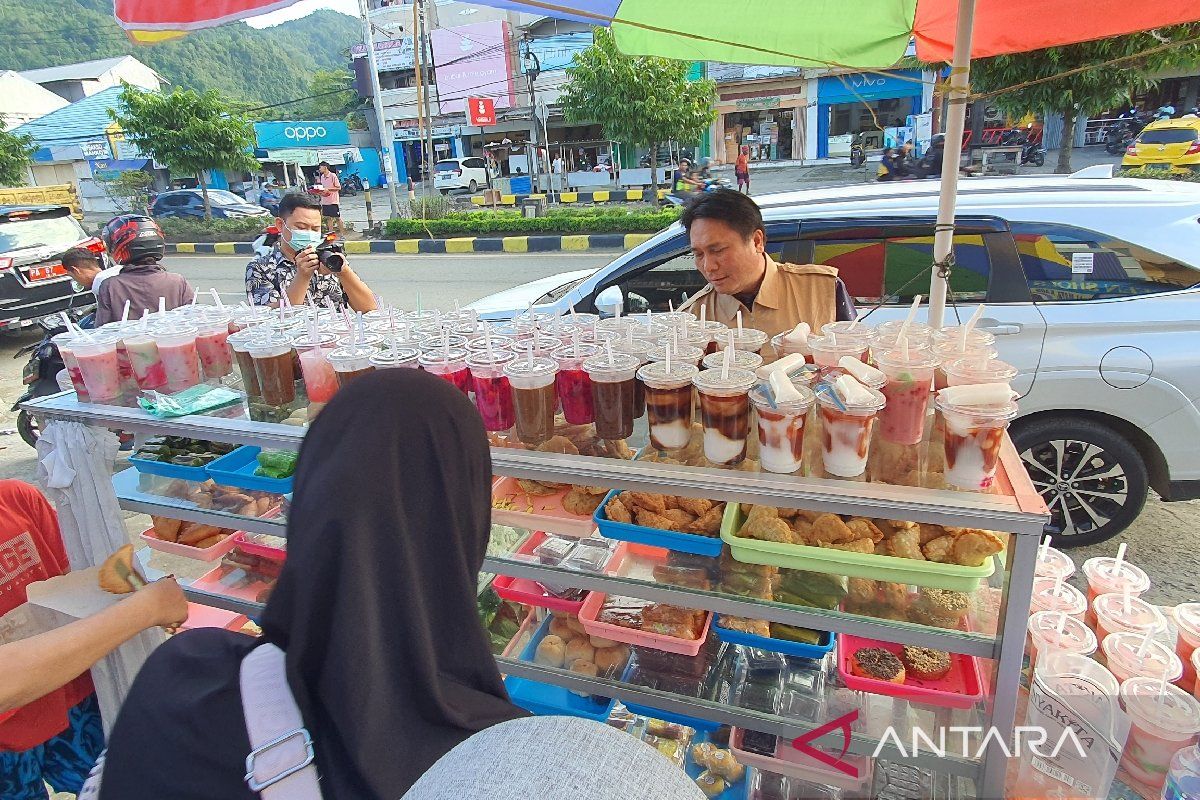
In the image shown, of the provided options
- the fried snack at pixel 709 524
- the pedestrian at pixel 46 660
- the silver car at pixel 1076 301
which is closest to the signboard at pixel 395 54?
the silver car at pixel 1076 301

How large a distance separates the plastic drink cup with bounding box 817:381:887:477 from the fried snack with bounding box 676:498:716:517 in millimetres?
381

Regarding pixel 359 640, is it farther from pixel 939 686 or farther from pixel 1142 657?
pixel 1142 657

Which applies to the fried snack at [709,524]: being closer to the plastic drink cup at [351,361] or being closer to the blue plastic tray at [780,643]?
the blue plastic tray at [780,643]

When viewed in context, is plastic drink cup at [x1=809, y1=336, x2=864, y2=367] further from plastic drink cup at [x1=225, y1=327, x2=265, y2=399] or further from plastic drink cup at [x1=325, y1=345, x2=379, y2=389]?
plastic drink cup at [x1=225, y1=327, x2=265, y2=399]

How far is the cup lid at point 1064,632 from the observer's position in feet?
6.18

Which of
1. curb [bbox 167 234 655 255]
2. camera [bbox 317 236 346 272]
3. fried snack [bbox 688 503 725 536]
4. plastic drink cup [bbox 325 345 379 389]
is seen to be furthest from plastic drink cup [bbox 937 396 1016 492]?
curb [bbox 167 234 655 255]

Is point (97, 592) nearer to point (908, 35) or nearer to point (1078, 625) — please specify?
point (1078, 625)

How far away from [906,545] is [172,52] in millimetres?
76769

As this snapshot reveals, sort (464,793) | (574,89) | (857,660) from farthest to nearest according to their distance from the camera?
(574,89)
(857,660)
(464,793)

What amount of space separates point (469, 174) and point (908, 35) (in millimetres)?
27360

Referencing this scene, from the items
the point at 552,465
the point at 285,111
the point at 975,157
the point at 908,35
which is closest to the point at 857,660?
the point at 552,465

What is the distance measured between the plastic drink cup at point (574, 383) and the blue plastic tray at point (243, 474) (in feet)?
3.36

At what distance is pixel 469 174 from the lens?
93.5 ft

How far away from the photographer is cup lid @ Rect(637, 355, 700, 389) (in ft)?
5.79
